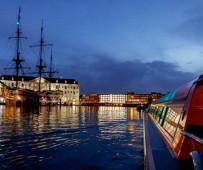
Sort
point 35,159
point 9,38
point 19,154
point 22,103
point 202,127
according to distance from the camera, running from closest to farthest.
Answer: point 202,127 → point 35,159 → point 19,154 → point 9,38 → point 22,103

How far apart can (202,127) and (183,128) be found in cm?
35

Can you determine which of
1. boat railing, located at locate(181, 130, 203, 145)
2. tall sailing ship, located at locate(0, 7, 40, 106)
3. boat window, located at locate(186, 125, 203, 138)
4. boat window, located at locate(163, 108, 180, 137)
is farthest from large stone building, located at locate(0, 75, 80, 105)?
boat railing, located at locate(181, 130, 203, 145)

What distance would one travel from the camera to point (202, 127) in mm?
5094

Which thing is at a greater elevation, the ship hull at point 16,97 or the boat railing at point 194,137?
the ship hull at point 16,97

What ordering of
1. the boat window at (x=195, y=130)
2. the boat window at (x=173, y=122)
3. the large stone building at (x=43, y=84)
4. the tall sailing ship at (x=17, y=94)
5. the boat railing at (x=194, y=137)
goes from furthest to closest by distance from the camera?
the large stone building at (x=43, y=84)
the tall sailing ship at (x=17, y=94)
the boat window at (x=173, y=122)
the boat window at (x=195, y=130)
the boat railing at (x=194, y=137)

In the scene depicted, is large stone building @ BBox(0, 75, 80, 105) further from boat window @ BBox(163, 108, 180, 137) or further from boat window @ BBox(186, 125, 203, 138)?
boat window @ BBox(186, 125, 203, 138)

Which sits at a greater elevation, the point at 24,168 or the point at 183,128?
the point at 183,128

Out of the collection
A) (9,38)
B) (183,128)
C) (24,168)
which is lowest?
(24,168)

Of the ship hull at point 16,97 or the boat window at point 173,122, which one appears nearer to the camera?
the boat window at point 173,122

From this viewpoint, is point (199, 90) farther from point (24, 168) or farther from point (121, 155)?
point (121, 155)

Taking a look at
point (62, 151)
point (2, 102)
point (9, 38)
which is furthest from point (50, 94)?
point (62, 151)

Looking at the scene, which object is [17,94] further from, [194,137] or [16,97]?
[194,137]

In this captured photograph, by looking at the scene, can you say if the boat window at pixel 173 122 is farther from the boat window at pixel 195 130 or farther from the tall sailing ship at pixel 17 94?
the tall sailing ship at pixel 17 94

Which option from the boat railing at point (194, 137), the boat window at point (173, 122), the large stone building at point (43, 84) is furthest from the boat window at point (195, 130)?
the large stone building at point (43, 84)
